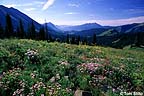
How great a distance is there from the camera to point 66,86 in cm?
1188

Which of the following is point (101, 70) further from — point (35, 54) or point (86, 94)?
point (35, 54)

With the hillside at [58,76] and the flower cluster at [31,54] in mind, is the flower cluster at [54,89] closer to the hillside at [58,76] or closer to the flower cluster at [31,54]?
the hillside at [58,76]

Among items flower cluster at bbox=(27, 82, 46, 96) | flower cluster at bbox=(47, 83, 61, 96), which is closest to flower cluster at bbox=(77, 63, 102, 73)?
flower cluster at bbox=(47, 83, 61, 96)

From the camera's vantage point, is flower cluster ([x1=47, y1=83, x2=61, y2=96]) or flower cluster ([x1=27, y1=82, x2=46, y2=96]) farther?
flower cluster ([x1=27, y1=82, x2=46, y2=96])

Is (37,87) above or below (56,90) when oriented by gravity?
above

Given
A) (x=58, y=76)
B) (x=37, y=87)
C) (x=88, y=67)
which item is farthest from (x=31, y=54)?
(x=37, y=87)

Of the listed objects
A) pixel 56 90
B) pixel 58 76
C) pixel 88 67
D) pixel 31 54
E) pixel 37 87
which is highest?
pixel 31 54

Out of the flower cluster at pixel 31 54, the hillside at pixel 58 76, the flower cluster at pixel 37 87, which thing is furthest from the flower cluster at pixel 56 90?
the flower cluster at pixel 31 54

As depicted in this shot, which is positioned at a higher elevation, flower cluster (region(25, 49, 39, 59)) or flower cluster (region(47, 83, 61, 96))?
flower cluster (region(25, 49, 39, 59))

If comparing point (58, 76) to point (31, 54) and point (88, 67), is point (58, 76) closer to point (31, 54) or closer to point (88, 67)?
point (88, 67)

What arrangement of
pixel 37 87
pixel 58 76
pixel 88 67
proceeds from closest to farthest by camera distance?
pixel 37 87 → pixel 58 76 → pixel 88 67


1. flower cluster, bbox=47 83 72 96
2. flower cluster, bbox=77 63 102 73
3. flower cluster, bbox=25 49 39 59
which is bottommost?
flower cluster, bbox=47 83 72 96

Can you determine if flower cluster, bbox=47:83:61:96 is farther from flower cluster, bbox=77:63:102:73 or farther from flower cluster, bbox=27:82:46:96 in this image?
flower cluster, bbox=77:63:102:73

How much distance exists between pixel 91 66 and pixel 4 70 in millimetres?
5256
